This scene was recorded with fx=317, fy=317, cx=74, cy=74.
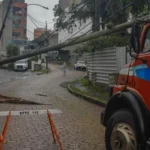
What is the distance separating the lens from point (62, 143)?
683 cm

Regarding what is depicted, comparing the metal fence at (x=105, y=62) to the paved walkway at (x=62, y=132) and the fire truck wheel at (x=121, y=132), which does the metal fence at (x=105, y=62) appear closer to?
the paved walkway at (x=62, y=132)

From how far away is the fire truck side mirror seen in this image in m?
4.64

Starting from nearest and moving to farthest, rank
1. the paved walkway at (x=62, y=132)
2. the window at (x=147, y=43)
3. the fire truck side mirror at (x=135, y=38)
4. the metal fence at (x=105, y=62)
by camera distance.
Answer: the fire truck side mirror at (x=135, y=38) → the window at (x=147, y=43) → the paved walkway at (x=62, y=132) → the metal fence at (x=105, y=62)

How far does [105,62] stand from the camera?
1758 cm

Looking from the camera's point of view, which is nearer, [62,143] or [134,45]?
[134,45]

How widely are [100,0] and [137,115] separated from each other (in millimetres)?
14024

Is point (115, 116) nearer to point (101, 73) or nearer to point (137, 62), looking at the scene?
point (137, 62)

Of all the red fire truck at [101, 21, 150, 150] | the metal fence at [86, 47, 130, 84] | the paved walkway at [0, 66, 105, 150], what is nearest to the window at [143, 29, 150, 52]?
the red fire truck at [101, 21, 150, 150]

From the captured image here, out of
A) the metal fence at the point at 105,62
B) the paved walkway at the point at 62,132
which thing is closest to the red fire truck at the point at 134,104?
the paved walkway at the point at 62,132

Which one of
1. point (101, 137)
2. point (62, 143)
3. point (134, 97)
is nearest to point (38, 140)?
point (62, 143)

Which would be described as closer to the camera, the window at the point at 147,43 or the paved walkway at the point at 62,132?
the window at the point at 147,43

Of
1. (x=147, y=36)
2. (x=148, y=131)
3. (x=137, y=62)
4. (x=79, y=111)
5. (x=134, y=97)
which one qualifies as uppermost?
(x=147, y=36)

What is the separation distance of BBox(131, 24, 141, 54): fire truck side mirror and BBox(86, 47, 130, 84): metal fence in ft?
33.6

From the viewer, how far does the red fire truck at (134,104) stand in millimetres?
4484
